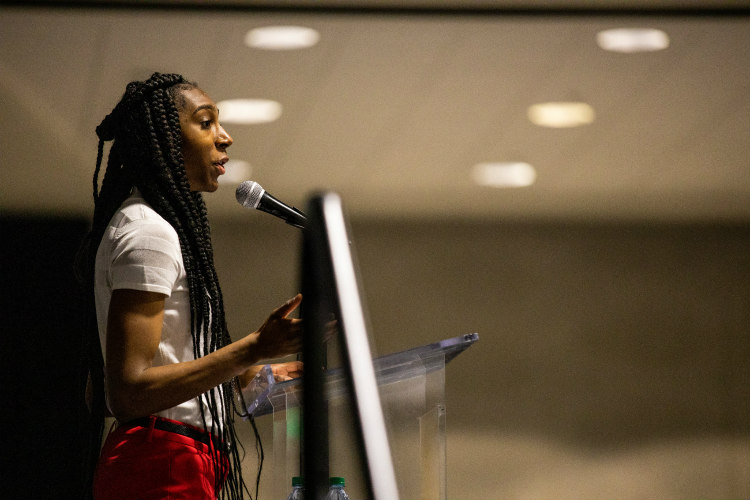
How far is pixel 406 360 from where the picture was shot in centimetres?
129

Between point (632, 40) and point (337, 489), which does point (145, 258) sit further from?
point (632, 40)

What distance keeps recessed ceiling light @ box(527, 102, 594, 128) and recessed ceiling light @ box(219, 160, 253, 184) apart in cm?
142

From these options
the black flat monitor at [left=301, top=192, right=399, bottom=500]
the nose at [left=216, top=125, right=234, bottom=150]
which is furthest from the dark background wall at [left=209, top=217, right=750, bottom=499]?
the black flat monitor at [left=301, top=192, right=399, bottom=500]

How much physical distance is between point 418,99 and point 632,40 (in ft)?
3.58

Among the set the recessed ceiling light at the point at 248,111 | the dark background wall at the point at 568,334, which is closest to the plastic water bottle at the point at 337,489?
the dark background wall at the point at 568,334

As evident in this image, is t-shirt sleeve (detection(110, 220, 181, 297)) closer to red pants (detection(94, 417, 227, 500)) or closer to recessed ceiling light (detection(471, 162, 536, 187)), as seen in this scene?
red pants (detection(94, 417, 227, 500))

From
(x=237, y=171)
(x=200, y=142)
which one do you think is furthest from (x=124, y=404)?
(x=237, y=171)

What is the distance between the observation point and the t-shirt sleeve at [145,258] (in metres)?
1.25

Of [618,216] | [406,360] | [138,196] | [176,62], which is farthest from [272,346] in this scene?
[618,216]

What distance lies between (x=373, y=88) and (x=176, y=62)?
95 centimetres

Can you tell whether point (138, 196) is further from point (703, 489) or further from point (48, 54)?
point (703, 489)

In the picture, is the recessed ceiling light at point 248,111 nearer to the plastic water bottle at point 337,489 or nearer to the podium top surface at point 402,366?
the podium top surface at point 402,366

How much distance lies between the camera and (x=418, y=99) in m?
4.10

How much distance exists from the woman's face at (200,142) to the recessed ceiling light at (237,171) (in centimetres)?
249
